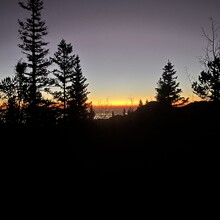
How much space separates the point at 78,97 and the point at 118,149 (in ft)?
80.4

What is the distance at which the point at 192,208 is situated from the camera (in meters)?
7.10

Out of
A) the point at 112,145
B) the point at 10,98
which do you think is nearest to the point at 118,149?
the point at 112,145

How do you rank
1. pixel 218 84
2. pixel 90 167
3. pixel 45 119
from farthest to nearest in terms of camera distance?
pixel 218 84 < pixel 45 119 < pixel 90 167

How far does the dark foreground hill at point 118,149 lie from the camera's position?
9.85m

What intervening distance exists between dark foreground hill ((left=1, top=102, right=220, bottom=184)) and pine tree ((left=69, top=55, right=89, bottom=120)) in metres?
17.3

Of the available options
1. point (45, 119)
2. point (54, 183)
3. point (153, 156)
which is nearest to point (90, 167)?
point (54, 183)

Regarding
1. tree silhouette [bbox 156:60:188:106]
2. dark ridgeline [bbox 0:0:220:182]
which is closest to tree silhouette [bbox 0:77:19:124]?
dark ridgeline [bbox 0:0:220:182]

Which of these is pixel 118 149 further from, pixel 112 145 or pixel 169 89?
pixel 169 89

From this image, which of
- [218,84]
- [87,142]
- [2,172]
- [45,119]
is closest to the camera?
[2,172]

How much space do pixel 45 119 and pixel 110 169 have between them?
17.5 metres

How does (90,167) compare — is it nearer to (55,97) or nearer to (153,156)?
(153,156)

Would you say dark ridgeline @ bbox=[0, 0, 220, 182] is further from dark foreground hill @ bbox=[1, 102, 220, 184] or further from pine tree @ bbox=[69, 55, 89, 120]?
pine tree @ bbox=[69, 55, 89, 120]

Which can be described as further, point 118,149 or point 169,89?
point 169,89

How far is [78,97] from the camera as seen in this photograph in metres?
35.9
